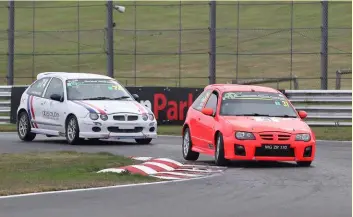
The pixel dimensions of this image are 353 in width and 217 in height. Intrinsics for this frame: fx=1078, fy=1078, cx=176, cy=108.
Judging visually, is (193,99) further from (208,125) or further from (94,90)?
(208,125)

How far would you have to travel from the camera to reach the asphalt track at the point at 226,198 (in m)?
11.4

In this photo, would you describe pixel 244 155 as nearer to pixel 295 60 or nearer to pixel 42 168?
pixel 42 168

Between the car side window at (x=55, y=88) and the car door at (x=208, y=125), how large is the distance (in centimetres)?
545

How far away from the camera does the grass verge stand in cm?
2620

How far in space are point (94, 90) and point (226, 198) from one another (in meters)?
10.9

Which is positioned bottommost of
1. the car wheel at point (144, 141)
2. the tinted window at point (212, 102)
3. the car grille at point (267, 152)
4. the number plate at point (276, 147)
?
the car wheel at point (144, 141)

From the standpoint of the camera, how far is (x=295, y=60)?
48.0m

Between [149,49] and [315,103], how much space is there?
20.4 metres

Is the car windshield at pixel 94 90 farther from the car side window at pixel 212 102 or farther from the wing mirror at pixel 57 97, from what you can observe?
the car side window at pixel 212 102

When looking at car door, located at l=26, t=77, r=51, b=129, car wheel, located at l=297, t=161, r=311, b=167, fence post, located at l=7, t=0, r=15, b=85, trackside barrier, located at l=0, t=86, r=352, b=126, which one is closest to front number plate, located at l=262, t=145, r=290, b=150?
car wheel, located at l=297, t=161, r=311, b=167

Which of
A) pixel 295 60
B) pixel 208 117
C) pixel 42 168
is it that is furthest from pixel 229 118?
pixel 295 60

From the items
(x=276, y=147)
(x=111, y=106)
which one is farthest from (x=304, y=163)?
(x=111, y=106)

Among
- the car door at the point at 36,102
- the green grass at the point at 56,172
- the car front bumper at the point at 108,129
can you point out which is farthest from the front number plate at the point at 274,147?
the car door at the point at 36,102

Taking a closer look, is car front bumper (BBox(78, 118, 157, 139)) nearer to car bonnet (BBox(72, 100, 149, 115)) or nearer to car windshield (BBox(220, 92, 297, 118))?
car bonnet (BBox(72, 100, 149, 115))
